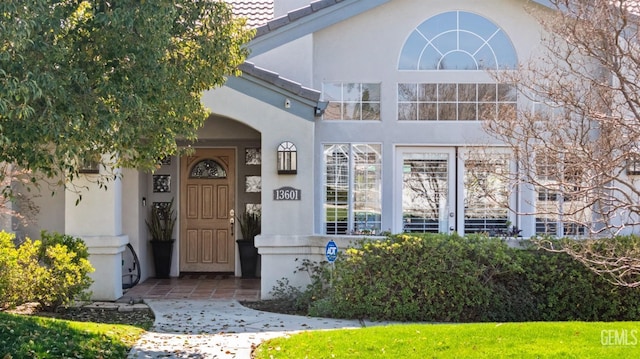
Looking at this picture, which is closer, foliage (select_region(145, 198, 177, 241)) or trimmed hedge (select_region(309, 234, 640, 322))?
trimmed hedge (select_region(309, 234, 640, 322))

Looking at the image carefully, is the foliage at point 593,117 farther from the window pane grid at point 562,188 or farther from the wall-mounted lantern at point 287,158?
the wall-mounted lantern at point 287,158

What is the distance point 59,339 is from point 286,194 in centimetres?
472

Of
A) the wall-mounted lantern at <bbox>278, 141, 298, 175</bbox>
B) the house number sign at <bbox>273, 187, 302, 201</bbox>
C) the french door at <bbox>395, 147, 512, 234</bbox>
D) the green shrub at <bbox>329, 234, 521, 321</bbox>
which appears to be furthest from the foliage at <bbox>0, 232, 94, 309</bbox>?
the french door at <bbox>395, 147, 512, 234</bbox>

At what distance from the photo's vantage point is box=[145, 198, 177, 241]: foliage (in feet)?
42.0

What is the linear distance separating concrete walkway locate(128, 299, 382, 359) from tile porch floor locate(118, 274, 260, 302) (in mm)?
478

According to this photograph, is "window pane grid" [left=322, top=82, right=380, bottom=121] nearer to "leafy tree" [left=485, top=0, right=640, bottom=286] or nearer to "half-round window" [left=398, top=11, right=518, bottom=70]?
"half-round window" [left=398, top=11, right=518, bottom=70]

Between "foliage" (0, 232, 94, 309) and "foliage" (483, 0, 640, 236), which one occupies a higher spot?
"foliage" (483, 0, 640, 236)

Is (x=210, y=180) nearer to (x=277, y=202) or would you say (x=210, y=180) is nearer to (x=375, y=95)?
(x=277, y=202)

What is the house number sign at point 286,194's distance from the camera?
34.1 ft

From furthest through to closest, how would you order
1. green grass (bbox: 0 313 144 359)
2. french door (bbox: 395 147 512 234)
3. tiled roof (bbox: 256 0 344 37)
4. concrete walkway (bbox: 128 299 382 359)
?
french door (bbox: 395 147 512 234)
tiled roof (bbox: 256 0 344 37)
concrete walkway (bbox: 128 299 382 359)
green grass (bbox: 0 313 144 359)

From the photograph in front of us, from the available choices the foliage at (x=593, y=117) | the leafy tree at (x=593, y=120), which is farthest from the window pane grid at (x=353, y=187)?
the foliage at (x=593, y=117)

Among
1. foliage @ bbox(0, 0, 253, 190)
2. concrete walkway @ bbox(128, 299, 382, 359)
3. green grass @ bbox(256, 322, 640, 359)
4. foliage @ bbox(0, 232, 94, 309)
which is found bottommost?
concrete walkway @ bbox(128, 299, 382, 359)

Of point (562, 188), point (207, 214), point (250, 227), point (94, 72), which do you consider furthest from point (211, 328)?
point (207, 214)

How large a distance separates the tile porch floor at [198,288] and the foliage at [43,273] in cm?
126
